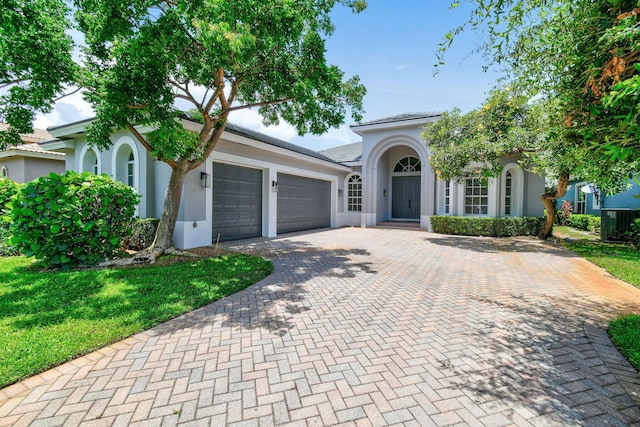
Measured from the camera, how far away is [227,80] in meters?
8.42

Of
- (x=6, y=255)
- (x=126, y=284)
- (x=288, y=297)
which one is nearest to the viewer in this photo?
(x=288, y=297)

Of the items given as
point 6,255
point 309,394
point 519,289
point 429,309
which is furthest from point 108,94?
point 519,289

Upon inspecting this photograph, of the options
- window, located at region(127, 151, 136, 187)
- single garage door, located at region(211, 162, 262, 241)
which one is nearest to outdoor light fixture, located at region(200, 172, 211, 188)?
single garage door, located at region(211, 162, 262, 241)

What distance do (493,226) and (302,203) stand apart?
9.16 meters

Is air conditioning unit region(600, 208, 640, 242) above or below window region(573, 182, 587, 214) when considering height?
below

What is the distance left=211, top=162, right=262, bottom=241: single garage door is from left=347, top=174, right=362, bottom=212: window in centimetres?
758

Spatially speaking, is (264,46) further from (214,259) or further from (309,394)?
(309,394)

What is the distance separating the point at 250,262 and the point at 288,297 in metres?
2.75

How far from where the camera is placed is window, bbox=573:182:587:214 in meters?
21.5

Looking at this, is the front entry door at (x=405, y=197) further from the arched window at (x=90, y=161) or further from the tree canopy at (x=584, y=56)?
the arched window at (x=90, y=161)

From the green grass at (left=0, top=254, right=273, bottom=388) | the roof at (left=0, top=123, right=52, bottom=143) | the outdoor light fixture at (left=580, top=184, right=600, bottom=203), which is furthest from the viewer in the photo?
the outdoor light fixture at (left=580, top=184, right=600, bottom=203)

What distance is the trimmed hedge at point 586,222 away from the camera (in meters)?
16.3

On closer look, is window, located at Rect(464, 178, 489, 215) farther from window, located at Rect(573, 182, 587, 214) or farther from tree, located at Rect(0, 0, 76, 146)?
tree, located at Rect(0, 0, 76, 146)

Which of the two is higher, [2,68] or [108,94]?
[2,68]
